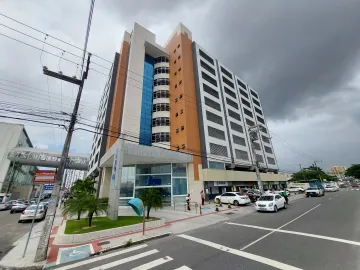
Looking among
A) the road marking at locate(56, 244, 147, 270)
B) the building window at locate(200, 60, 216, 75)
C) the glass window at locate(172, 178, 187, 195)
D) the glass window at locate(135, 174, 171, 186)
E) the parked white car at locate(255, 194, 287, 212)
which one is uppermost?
the building window at locate(200, 60, 216, 75)

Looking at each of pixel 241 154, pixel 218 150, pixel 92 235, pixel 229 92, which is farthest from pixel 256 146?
pixel 92 235

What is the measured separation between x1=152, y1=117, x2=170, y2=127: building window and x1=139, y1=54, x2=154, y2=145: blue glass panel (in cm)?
92

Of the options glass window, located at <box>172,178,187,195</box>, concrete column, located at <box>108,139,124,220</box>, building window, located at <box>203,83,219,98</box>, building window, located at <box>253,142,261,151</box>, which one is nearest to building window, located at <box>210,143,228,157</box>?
glass window, located at <box>172,178,187,195</box>

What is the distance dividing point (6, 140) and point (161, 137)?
142ft

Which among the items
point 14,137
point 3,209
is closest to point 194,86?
point 3,209

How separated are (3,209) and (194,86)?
137 feet

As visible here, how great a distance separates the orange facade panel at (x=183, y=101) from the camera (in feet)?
95.8

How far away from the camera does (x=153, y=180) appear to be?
24391 millimetres

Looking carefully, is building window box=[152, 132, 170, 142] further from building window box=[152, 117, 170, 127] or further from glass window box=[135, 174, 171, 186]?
glass window box=[135, 174, 171, 186]

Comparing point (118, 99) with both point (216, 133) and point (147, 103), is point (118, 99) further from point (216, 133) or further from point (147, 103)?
point (216, 133)

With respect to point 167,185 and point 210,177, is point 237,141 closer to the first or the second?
point 210,177

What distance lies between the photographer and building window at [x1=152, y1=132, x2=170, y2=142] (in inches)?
1278

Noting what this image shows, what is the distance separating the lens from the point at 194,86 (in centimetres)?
3562

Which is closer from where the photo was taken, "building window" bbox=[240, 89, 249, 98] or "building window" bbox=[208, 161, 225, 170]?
"building window" bbox=[208, 161, 225, 170]
